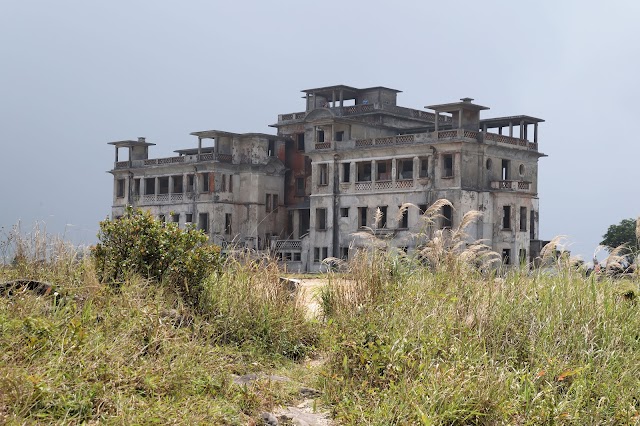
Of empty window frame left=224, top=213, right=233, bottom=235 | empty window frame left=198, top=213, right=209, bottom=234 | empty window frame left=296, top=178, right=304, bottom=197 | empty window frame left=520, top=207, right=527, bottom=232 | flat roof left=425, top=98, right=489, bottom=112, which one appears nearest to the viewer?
flat roof left=425, top=98, right=489, bottom=112

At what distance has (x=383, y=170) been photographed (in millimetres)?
50656

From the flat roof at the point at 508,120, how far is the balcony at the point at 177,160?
646 inches

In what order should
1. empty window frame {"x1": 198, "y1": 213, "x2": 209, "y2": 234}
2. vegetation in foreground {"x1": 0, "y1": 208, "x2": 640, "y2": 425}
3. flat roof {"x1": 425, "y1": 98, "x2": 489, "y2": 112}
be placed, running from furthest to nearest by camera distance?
empty window frame {"x1": 198, "y1": 213, "x2": 209, "y2": 234} → flat roof {"x1": 425, "y1": 98, "x2": 489, "y2": 112} → vegetation in foreground {"x1": 0, "y1": 208, "x2": 640, "y2": 425}

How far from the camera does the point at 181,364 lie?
9758mm

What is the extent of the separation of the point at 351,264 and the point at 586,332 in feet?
11.8

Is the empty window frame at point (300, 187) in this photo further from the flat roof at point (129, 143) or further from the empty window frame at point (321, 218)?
the flat roof at point (129, 143)

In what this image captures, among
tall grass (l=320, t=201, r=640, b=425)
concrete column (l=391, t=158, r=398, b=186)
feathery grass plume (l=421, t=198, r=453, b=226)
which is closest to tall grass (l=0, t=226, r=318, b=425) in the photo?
tall grass (l=320, t=201, r=640, b=425)

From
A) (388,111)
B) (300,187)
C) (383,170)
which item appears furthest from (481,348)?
(300,187)

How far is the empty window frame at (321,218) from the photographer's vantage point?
49.5 meters

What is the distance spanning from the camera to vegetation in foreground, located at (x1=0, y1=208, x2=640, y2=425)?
8906mm

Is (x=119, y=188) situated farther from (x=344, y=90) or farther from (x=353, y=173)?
(x=353, y=173)

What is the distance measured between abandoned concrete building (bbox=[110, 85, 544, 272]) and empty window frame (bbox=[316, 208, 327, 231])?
2.2 inches

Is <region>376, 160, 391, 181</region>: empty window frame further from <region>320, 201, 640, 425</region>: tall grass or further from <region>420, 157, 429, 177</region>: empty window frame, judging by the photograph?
<region>320, 201, 640, 425</region>: tall grass

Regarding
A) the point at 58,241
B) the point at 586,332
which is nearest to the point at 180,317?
the point at 58,241
